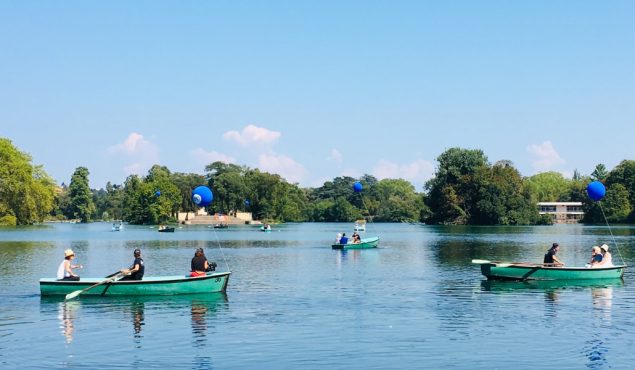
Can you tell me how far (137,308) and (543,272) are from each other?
A: 19.6 meters

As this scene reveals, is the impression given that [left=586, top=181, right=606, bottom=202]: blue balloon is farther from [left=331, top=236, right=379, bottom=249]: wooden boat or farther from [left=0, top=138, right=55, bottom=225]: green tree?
[left=0, top=138, right=55, bottom=225]: green tree

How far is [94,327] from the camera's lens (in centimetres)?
2548

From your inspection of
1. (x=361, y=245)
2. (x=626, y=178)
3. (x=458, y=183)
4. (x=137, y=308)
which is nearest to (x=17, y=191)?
(x=361, y=245)

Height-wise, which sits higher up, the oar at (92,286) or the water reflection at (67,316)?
the oar at (92,286)

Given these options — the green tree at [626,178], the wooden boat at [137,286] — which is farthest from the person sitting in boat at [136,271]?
the green tree at [626,178]

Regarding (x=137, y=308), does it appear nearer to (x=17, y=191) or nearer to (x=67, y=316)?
(x=67, y=316)

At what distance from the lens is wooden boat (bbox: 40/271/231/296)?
104 ft

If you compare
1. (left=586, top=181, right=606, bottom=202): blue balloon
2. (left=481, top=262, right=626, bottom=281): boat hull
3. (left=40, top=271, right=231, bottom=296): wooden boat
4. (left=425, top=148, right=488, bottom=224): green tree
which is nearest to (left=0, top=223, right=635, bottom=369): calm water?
Answer: (left=40, top=271, right=231, bottom=296): wooden boat

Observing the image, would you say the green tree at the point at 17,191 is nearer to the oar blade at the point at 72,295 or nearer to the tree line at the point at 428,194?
the tree line at the point at 428,194

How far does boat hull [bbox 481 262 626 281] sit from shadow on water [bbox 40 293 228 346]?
13861mm

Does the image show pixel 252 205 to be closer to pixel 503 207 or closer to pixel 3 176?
pixel 503 207

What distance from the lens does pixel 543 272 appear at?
1518 inches

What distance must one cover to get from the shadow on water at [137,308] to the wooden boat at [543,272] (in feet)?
45.5

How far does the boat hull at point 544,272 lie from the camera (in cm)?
3828
